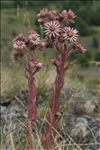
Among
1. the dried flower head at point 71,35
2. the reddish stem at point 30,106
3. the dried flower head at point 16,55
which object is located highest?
the dried flower head at point 71,35

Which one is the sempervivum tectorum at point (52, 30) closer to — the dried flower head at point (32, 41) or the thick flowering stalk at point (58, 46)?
the thick flowering stalk at point (58, 46)

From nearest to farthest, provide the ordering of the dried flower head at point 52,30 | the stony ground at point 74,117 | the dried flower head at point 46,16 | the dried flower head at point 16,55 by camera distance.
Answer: the dried flower head at point 52,30 → the dried flower head at point 46,16 → the dried flower head at point 16,55 → the stony ground at point 74,117

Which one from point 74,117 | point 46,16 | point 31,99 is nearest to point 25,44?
point 46,16

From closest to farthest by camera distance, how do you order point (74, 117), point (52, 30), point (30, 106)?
point (52, 30)
point (30, 106)
point (74, 117)

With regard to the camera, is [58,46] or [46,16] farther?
[46,16]

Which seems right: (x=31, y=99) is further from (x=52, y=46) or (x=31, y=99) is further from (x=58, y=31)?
(x=58, y=31)

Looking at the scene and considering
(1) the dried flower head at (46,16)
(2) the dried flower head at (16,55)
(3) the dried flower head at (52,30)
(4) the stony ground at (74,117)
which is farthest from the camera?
(4) the stony ground at (74,117)

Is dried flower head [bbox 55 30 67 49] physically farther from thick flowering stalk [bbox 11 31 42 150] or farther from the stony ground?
the stony ground

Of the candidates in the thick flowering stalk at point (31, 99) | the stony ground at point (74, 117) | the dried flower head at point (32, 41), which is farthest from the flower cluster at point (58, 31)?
the stony ground at point (74, 117)

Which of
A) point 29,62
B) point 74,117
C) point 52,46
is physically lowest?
point 74,117
